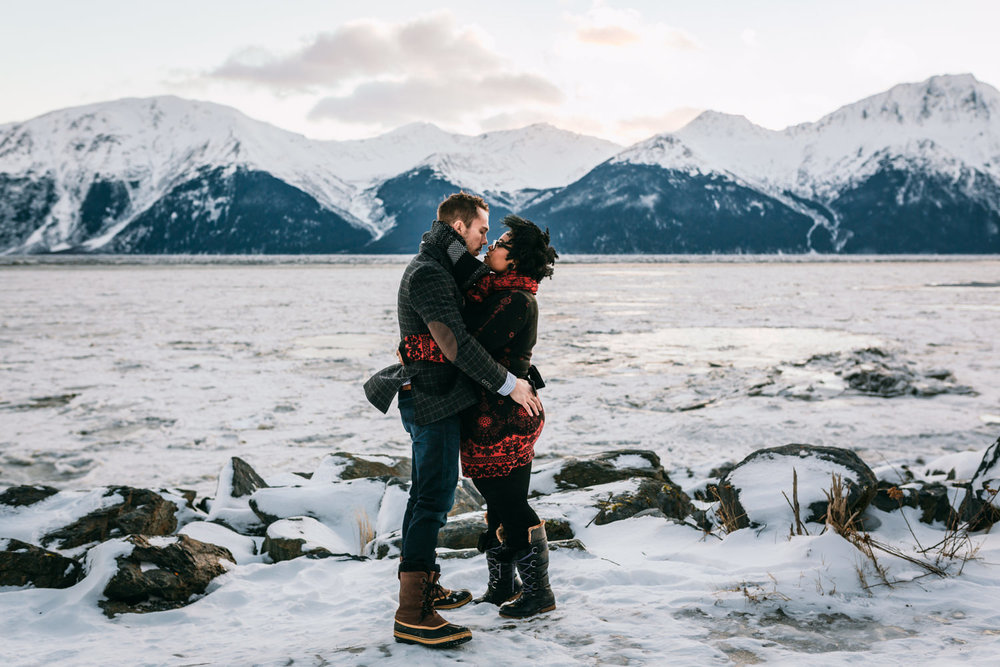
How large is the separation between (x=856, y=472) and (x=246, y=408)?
8833 millimetres

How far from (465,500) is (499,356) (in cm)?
335

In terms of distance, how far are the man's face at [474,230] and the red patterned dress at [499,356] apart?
0.18 metres

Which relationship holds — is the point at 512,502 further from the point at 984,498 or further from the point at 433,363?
the point at 984,498

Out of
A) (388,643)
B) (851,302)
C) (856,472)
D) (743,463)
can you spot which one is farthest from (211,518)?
(851,302)

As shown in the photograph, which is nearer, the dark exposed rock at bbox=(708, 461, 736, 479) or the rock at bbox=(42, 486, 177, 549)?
the rock at bbox=(42, 486, 177, 549)

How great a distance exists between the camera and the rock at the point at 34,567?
404 cm

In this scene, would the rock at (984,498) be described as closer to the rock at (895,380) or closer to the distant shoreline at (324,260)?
the rock at (895,380)

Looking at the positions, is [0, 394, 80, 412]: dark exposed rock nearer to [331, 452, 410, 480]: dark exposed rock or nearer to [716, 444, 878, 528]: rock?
[331, 452, 410, 480]: dark exposed rock

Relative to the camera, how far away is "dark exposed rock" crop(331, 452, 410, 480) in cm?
688

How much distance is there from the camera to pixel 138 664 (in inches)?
123

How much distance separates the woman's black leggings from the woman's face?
3.27ft

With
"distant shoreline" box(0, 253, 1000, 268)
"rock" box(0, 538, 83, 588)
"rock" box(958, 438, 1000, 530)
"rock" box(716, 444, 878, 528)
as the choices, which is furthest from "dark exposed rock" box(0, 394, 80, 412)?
"distant shoreline" box(0, 253, 1000, 268)

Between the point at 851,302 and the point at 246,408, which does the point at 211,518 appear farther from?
the point at 851,302

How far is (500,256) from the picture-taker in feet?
10.7
